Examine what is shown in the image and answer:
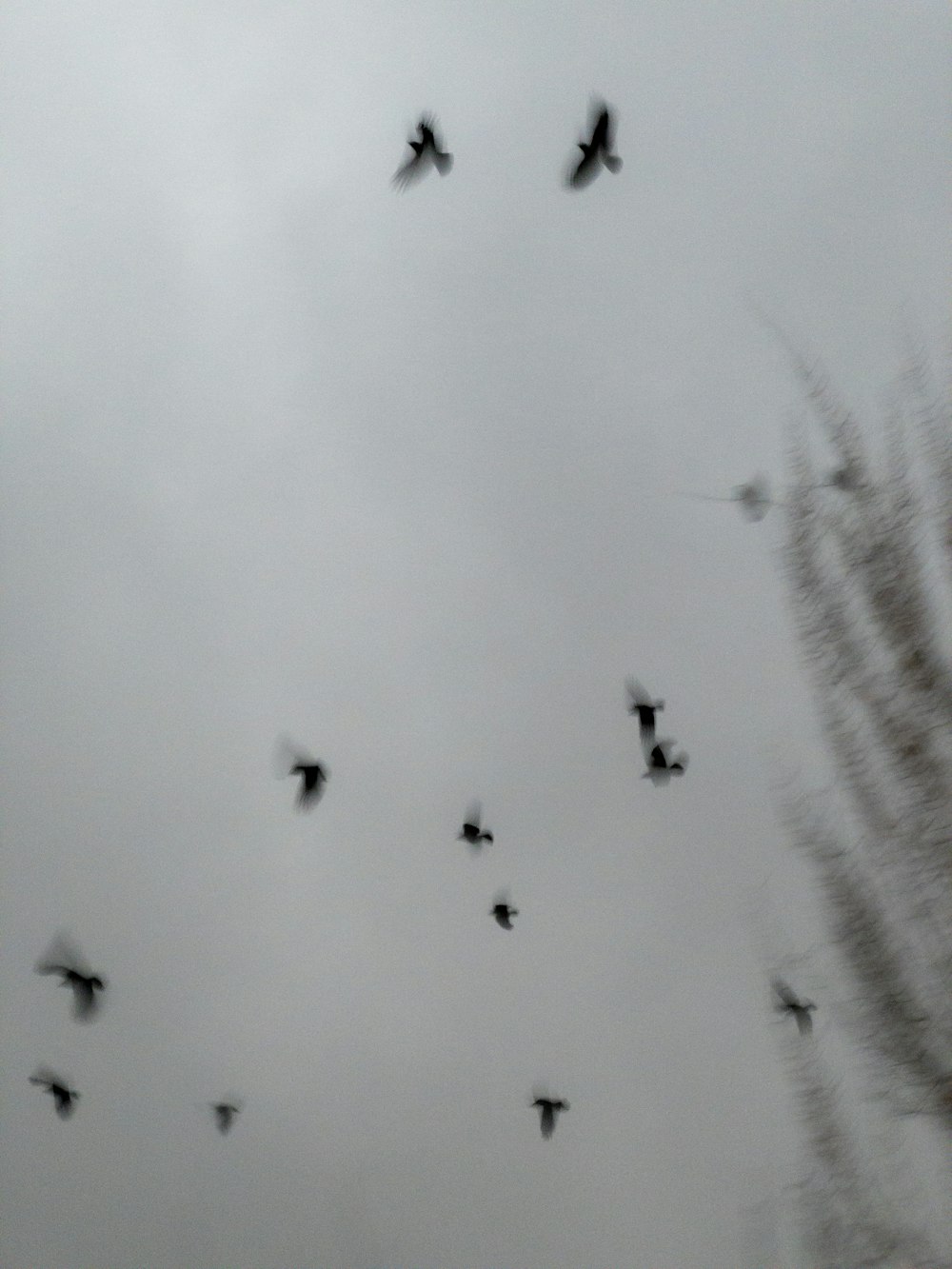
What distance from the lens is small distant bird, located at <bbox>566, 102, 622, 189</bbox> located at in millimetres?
5371

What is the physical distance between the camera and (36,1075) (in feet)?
30.2

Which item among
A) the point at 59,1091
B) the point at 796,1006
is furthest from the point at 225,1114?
the point at 796,1006

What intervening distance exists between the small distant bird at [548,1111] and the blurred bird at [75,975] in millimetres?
2952

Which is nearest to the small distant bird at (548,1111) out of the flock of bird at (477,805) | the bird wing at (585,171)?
the flock of bird at (477,805)

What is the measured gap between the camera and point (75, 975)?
282 inches

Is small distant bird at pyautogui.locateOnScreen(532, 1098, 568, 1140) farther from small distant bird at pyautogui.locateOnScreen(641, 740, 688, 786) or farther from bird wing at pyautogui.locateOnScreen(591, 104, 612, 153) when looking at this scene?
bird wing at pyautogui.locateOnScreen(591, 104, 612, 153)

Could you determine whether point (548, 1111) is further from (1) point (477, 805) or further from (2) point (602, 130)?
(2) point (602, 130)

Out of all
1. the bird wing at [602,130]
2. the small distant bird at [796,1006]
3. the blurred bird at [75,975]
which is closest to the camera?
the bird wing at [602,130]

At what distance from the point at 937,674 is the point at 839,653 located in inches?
14.1

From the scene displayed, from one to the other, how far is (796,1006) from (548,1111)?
2.73m

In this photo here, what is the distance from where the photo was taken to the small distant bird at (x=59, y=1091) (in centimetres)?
841

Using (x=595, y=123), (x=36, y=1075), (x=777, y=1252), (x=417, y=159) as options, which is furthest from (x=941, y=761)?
(x=36, y=1075)

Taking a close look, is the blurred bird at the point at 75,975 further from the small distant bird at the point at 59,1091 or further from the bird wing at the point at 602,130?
the bird wing at the point at 602,130

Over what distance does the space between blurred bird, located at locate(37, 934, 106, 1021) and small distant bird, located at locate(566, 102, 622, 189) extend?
5.32 metres
